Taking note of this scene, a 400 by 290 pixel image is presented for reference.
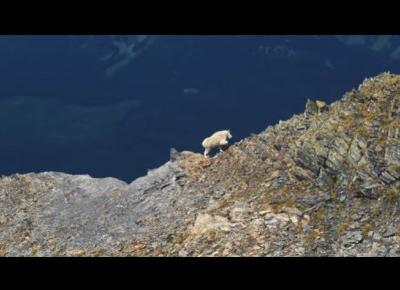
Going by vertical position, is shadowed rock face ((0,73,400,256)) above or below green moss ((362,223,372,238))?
above

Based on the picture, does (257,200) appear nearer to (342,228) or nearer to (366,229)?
(342,228)

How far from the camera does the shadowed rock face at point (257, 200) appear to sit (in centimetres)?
2997

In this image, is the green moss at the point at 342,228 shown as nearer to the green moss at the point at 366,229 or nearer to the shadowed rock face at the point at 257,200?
the shadowed rock face at the point at 257,200

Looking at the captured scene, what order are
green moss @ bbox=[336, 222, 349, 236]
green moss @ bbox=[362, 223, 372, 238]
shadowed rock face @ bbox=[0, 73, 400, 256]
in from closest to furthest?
green moss @ bbox=[362, 223, 372, 238], green moss @ bbox=[336, 222, 349, 236], shadowed rock face @ bbox=[0, 73, 400, 256]

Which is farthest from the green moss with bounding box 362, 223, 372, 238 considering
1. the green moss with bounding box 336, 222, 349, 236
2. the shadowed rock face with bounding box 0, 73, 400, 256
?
the green moss with bounding box 336, 222, 349, 236

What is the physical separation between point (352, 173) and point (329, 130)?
2834 mm

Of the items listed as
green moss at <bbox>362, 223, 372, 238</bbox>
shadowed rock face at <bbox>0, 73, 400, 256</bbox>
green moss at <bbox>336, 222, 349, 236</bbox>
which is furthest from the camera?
shadowed rock face at <bbox>0, 73, 400, 256</bbox>

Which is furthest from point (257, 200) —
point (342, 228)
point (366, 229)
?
point (366, 229)

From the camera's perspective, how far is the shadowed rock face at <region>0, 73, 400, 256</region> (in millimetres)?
29969

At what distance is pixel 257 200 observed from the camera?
3253 cm

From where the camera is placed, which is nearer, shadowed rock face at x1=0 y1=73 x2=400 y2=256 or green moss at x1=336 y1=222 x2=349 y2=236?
green moss at x1=336 y1=222 x2=349 y2=236

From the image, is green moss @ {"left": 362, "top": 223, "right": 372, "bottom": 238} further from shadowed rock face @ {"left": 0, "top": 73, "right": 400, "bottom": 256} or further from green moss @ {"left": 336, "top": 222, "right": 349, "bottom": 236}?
green moss @ {"left": 336, "top": 222, "right": 349, "bottom": 236}

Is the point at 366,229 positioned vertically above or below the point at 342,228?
below
